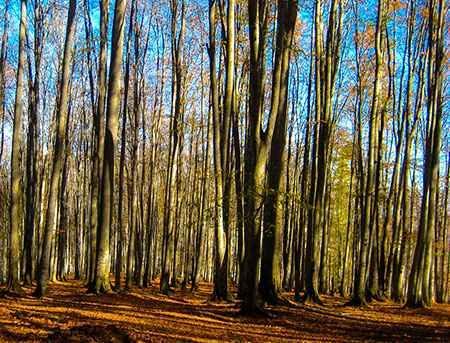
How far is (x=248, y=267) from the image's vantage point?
10.4m

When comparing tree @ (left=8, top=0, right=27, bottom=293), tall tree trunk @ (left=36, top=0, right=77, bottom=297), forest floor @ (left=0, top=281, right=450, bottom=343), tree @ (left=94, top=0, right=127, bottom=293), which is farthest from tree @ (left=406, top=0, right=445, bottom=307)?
tree @ (left=8, top=0, right=27, bottom=293)

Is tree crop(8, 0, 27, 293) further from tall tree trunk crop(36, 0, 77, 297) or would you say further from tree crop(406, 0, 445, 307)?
tree crop(406, 0, 445, 307)

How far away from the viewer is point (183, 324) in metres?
9.36

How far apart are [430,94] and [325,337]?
453 inches

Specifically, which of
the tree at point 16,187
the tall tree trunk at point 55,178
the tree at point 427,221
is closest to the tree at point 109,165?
the tall tree trunk at point 55,178

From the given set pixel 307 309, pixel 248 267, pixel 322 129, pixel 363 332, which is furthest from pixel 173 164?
pixel 363 332

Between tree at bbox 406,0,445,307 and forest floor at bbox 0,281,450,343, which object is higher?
tree at bbox 406,0,445,307

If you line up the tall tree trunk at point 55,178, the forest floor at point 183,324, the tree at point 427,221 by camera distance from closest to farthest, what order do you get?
the forest floor at point 183,324
the tall tree trunk at point 55,178
the tree at point 427,221

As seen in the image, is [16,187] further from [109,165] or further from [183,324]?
[183,324]

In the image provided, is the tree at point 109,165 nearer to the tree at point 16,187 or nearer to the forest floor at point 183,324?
the forest floor at point 183,324

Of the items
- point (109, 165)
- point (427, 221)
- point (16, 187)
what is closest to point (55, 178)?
point (16, 187)

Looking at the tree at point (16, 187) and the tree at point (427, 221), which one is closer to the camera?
the tree at point (16, 187)

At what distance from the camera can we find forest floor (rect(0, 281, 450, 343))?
22.1ft

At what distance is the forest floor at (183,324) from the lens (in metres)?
6.72
